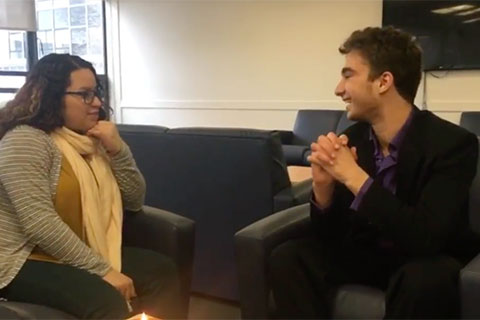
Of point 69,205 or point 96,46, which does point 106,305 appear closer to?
point 69,205

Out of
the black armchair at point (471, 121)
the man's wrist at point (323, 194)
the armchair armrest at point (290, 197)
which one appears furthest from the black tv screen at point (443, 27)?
the man's wrist at point (323, 194)

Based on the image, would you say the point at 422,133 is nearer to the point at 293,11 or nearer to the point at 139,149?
the point at 139,149

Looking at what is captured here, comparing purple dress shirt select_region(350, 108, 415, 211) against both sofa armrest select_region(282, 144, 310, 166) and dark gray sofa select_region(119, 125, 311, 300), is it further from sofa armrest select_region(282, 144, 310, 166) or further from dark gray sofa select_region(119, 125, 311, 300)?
sofa armrest select_region(282, 144, 310, 166)

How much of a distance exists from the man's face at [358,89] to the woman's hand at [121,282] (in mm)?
812

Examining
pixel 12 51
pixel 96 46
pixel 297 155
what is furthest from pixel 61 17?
pixel 297 155

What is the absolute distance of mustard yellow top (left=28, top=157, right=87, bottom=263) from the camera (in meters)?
1.64

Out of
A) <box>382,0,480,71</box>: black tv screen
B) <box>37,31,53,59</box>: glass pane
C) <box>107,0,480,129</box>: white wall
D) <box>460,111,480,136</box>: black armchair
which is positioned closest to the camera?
<box>460,111,480,136</box>: black armchair

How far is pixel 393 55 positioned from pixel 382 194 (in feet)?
1.37

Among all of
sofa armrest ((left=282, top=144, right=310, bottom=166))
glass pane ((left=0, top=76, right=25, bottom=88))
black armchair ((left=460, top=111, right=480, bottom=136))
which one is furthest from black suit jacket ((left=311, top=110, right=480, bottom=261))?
glass pane ((left=0, top=76, right=25, bottom=88))

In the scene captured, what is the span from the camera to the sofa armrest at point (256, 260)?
1.64 metres

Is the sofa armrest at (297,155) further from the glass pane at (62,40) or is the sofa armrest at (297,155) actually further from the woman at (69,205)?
the glass pane at (62,40)

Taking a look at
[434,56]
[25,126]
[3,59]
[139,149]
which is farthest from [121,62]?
[25,126]

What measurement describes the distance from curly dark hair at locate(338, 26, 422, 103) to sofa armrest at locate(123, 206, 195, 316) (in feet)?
2.60

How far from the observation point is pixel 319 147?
1.55 m
